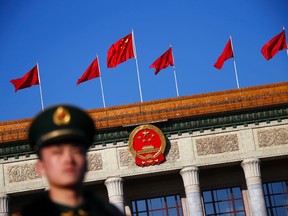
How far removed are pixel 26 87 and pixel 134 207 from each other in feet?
25.1

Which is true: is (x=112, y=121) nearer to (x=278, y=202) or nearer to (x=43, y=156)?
(x=278, y=202)

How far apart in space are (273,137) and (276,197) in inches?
132

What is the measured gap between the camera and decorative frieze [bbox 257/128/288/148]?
96.8ft

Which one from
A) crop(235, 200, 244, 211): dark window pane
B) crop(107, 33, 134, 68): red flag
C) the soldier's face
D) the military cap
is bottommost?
the soldier's face

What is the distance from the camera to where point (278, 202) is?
3130 centimetres

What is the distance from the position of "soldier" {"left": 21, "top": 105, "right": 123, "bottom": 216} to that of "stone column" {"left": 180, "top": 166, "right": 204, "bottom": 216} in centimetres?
2693

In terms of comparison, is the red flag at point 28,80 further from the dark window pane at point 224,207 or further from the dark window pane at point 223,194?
the dark window pane at point 224,207

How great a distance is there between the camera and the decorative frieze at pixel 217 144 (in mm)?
→ 29562

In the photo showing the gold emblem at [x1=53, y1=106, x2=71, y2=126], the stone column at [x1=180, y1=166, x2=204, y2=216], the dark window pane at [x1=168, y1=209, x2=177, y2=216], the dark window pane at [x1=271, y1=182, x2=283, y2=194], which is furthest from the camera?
the dark window pane at [x1=271, y1=182, x2=283, y2=194]

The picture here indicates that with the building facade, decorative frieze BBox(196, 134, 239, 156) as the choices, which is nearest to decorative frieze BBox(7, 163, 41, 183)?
the building facade

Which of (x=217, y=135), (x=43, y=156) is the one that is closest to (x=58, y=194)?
(x=43, y=156)

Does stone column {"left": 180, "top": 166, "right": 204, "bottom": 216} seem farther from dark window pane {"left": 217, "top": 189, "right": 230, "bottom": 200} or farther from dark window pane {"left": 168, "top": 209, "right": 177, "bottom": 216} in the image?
dark window pane {"left": 217, "top": 189, "right": 230, "bottom": 200}

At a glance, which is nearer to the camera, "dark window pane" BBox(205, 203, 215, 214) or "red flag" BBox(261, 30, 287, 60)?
"dark window pane" BBox(205, 203, 215, 214)

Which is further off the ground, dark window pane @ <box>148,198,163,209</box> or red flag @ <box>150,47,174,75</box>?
red flag @ <box>150,47,174,75</box>
